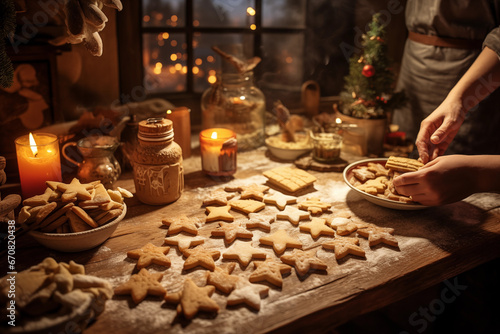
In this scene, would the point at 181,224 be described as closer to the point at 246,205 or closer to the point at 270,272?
the point at 246,205

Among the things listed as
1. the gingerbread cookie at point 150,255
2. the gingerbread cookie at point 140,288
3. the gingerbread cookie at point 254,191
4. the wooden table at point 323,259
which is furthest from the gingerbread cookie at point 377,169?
the gingerbread cookie at point 140,288

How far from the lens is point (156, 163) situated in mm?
1611

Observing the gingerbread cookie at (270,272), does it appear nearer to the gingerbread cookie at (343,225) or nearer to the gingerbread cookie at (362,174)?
the gingerbread cookie at (343,225)

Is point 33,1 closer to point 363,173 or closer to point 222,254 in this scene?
point 222,254

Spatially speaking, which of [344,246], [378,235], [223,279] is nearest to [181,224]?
[223,279]

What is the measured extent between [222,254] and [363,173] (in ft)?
2.57

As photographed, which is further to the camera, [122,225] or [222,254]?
[122,225]

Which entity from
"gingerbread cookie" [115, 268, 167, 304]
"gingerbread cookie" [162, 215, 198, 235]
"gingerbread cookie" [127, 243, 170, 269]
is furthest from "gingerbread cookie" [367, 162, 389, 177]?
"gingerbread cookie" [115, 268, 167, 304]

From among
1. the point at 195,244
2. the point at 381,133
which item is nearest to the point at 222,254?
the point at 195,244

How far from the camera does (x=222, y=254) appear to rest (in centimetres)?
136

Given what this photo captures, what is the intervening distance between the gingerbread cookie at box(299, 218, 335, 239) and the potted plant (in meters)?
0.89

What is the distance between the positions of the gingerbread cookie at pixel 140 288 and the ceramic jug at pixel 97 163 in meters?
0.61

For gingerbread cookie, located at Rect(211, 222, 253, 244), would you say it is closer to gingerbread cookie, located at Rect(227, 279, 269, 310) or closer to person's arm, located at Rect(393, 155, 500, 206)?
gingerbread cookie, located at Rect(227, 279, 269, 310)

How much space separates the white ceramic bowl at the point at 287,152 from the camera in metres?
2.17
